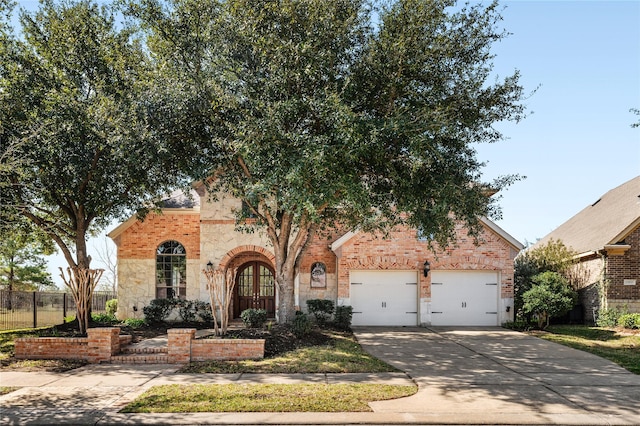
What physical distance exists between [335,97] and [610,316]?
14753 mm

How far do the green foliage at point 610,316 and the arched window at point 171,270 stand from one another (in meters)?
15.8

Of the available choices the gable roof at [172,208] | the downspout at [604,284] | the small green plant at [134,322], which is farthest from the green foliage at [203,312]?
the downspout at [604,284]

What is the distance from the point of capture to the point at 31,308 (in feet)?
67.6

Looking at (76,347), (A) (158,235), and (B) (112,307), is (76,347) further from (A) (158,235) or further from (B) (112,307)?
(B) (112,307)

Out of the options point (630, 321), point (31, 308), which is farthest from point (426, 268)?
point (31, 308)

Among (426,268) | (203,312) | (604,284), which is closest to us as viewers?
(203,312)

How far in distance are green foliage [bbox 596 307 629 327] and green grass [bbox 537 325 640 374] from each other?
58 cm

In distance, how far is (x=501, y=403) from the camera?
8758 mm

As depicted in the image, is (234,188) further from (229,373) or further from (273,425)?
(273,425)

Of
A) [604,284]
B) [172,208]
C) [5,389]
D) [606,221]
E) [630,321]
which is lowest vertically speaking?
[630,321]

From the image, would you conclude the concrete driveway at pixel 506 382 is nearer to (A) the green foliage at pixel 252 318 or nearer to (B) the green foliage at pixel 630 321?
(A) the green foliage at pixel 252 318

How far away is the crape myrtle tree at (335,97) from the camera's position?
11.9 metres

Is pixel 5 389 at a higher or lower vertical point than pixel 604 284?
lower

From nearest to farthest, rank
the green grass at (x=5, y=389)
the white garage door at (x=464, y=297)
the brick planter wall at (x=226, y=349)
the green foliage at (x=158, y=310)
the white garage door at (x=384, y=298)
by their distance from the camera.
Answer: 1. the green grass at (x=5, y=389)
2. the brick planter wall at (x=226, y=349)
3. the green foliage at (x=158, y=310)
4. the white garage door at (x=384, y=298)
5. the white garage door at (x=464, y=297)
